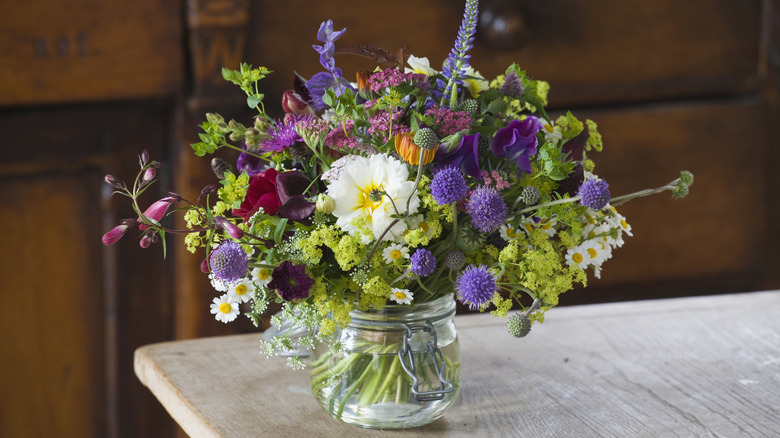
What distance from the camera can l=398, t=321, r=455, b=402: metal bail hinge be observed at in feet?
2.24

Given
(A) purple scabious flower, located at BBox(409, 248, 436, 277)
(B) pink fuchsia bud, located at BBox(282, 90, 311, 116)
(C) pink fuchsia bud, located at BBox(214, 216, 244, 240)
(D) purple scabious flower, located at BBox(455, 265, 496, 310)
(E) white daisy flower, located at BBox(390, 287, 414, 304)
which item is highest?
(B) pink fuchsia bud, located at BBox(282, 90, 311, 116)

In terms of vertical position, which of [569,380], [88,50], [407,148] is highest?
[88,50]

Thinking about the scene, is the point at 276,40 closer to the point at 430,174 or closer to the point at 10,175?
the point at 10,175

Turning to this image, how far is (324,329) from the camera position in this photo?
0.66m

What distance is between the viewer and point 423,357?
0.70 meters

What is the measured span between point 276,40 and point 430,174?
72 centimetres

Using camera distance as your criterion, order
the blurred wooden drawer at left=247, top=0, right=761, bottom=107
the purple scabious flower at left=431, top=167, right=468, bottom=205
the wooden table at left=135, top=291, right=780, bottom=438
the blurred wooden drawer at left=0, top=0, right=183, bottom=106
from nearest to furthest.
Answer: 1. the purple scabious flower at left=431, top=167, right=468, bottom=205
2. the wooden table at left=135, top=291, right=780, bottom=438
3. the blurred wooden drawer at left=0, top=0, right=183, bottom=106
4. the blurred wooden drawer at left=247, top=0, right=761, bottom=107

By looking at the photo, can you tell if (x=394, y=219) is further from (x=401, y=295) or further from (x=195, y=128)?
(x=195, y=128)

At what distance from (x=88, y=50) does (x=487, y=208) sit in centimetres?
81

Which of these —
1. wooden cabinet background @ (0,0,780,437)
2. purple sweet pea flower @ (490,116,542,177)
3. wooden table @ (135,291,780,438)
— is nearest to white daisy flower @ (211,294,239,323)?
wooden table @ (135,291,780,438)

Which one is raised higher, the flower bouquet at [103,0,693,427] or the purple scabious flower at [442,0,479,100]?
the purple scabious flower at [442,0,479,100]

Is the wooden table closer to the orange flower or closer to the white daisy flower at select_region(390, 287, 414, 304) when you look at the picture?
the white daisy flower at select_region(390, 287, 414, 304)

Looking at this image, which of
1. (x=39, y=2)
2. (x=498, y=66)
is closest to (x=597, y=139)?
(x=498, y=66)

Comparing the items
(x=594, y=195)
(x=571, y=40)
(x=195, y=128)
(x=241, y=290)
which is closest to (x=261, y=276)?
(x=241, y=290)
